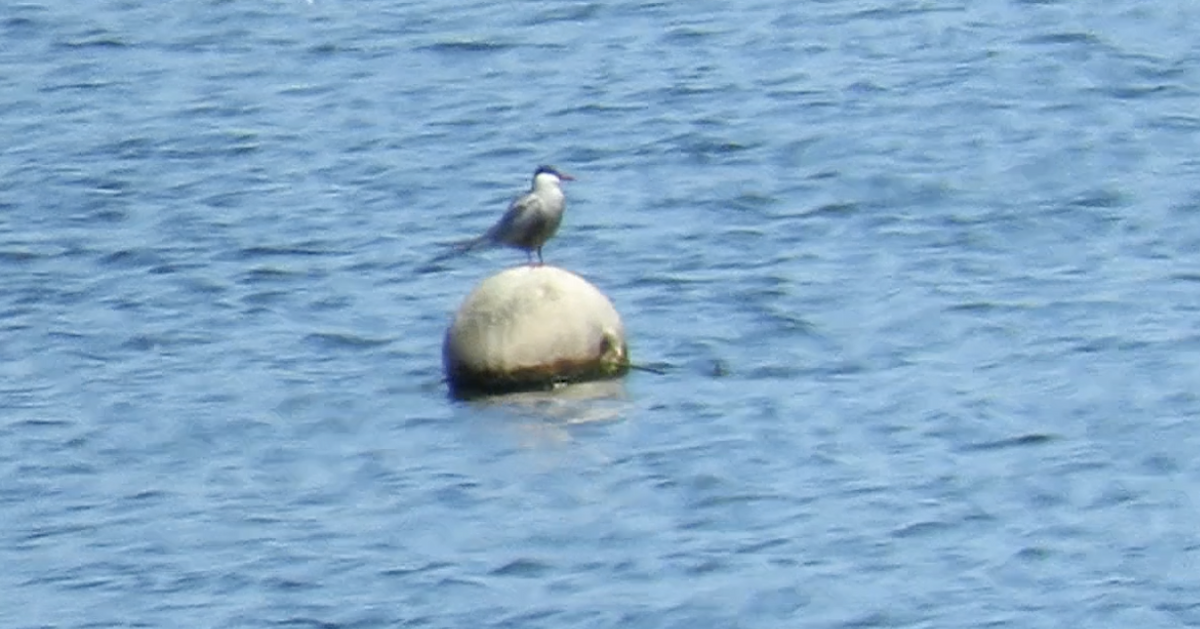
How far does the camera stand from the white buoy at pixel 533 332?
19.1m

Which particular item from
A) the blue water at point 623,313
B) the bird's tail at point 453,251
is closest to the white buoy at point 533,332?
the blue water at point 623,313

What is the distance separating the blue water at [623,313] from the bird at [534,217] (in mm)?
938

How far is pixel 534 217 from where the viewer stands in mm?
20266

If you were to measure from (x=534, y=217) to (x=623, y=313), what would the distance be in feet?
4.88

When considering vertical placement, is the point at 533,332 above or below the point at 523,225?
below

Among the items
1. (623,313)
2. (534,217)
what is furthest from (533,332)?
(623,313)

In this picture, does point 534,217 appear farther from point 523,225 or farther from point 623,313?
point 623,313

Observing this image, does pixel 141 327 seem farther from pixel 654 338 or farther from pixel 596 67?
pixel 596 67

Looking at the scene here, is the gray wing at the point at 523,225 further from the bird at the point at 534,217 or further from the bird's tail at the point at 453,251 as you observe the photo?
the bird's tail at the point at 453,251

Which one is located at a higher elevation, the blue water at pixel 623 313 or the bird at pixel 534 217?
the bird at pixel 534 217

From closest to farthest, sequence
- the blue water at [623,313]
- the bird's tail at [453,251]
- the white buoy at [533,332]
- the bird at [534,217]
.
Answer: the blue water at [623,313] < the white buoy at [533,332] < the bird at [534,217] < the bird's tail at [453,251]

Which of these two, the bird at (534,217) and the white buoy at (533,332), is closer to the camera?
the white buoy at (533,332)

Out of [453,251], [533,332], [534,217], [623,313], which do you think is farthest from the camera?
[453,251]

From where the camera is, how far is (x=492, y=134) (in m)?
26.9
